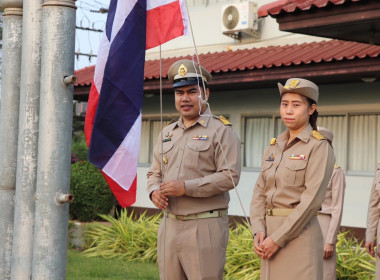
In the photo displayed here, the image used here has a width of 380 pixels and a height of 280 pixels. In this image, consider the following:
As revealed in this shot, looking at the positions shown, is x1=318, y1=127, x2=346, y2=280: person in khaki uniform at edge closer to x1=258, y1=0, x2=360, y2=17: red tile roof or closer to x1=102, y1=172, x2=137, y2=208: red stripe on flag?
x1=258, y1=0, x2=360, y2=17: red tile roof

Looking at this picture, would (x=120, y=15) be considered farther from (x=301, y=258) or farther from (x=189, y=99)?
(x=301, y=258)

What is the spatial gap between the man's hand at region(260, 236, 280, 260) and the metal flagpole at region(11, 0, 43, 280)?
4.65ft

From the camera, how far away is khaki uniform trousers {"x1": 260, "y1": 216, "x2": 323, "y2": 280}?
427 centimetres

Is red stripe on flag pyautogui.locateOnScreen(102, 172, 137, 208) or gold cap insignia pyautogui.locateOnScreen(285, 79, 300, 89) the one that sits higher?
gold cap insignia pyautogui.locateOnScreen(285, 79, 300, 89)

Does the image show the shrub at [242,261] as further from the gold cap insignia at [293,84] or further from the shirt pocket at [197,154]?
the gold cap insignia at [293,84]

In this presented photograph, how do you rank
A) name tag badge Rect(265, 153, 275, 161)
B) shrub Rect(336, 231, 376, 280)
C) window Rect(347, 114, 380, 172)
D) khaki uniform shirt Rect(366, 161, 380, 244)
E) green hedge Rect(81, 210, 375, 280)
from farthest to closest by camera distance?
window Rect(347, 114, 380, 172), green hedge Rect(81, 210, 375, 280), shrub Rect(336, 231, 376, 280), khaki uniform shirt Rect(366, 161, 380, 244), name tag badge Rect(265, 153, 275, 161)

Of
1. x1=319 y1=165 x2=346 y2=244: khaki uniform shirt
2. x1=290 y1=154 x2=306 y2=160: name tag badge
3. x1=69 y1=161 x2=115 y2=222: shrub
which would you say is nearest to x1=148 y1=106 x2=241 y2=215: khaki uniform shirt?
x1=290 y1=154 x2=306 y2=160: name tag badge

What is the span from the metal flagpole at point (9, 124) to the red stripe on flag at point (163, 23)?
27.6 inches

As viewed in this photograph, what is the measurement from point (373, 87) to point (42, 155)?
901 centimetres

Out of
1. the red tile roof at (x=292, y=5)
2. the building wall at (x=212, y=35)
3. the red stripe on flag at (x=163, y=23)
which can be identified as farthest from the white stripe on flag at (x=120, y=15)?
the building wall at (x=212, y=35)

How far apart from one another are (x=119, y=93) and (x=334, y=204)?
3.61 m

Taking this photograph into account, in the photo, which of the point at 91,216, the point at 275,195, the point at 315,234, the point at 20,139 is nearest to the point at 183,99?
the point at 275,195

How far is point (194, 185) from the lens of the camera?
474cm

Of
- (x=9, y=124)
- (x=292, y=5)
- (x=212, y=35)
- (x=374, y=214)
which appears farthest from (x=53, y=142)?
(x=212, y=35)
